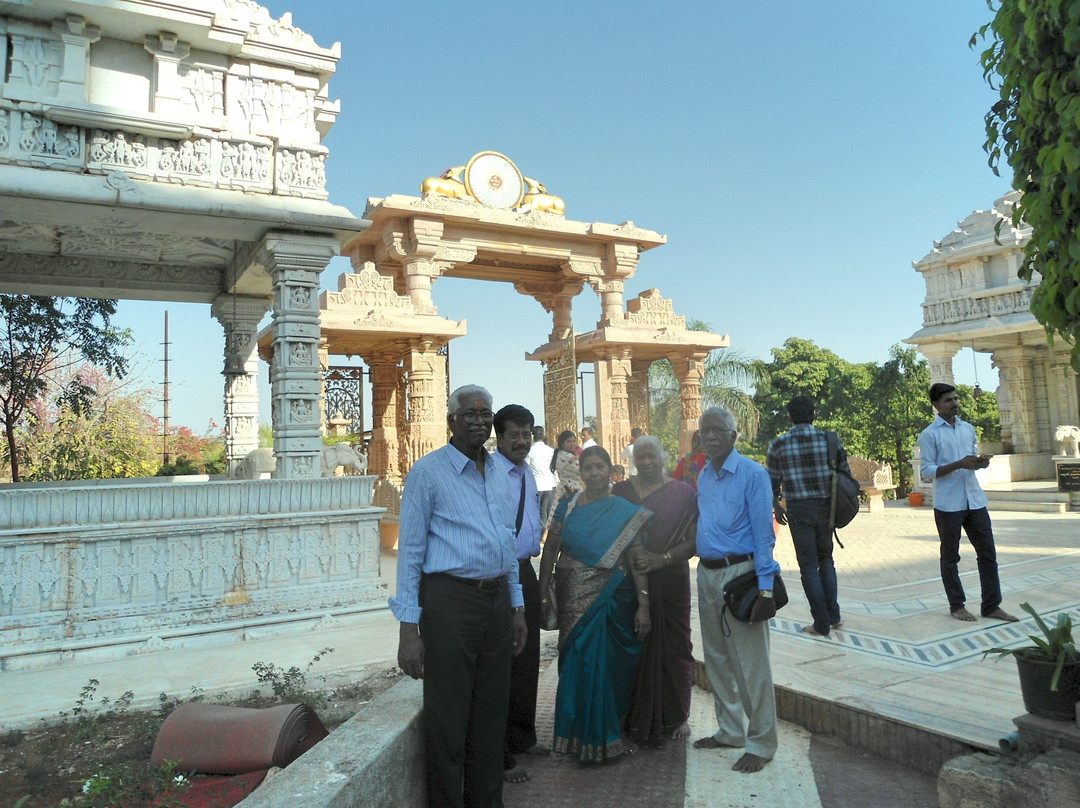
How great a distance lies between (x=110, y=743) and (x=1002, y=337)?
19.2 meters

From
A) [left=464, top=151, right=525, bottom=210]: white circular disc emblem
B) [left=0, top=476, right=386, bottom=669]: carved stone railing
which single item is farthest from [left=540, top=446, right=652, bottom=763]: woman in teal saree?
[left=464, top=151, right=525, bottom=210]: white circular disc emblem

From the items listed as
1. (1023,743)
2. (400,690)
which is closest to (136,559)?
(400,690)

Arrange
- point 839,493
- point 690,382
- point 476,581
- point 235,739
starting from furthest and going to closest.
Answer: point 690,382 → point 839,493 → point 235,739 → point 476,581

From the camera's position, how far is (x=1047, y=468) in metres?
17.1

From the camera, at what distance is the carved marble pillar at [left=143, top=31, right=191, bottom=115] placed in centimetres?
644

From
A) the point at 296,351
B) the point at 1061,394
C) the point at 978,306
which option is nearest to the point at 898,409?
the point at 1061,394

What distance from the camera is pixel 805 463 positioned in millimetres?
4910

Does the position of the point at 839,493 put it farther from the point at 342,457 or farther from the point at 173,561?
the point at 342,457

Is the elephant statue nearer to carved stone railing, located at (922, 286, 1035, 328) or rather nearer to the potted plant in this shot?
the potted plant

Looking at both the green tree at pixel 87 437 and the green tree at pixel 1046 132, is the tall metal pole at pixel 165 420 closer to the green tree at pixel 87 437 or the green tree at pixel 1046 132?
the green tree at pixel 87 437

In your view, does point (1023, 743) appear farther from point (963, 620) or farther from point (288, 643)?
point (288, 643)

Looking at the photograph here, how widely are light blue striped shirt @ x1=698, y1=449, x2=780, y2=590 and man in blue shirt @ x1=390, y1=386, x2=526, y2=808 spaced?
3.74 ft

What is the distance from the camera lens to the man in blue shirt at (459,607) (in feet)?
8.24

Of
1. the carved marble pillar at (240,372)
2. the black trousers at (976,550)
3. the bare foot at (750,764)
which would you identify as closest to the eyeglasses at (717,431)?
the bare foot at (750,764)
